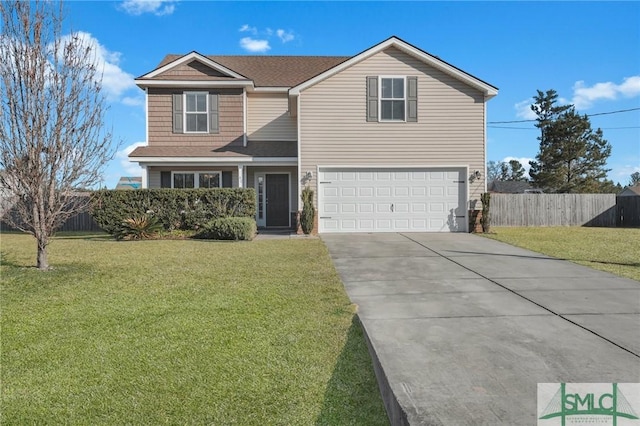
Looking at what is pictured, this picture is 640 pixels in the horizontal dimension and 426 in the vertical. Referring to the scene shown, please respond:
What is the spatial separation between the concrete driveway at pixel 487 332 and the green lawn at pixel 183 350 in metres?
0.33

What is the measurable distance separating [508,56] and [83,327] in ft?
50.8

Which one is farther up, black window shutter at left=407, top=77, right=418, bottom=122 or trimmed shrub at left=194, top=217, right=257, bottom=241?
black window shutter at left=407, top=77, right=418, bottom=122

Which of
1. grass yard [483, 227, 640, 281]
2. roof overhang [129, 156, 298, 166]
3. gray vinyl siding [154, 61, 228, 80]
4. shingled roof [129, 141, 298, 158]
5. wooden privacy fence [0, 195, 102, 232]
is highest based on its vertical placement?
gray vinyl siding [154, 61, 228, 80]

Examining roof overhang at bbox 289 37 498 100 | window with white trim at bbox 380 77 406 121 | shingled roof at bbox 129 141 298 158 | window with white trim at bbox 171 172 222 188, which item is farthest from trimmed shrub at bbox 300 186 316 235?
window with white trim at bbox 171 172 222 188

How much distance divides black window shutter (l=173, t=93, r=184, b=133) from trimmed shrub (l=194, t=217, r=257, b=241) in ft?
16.6

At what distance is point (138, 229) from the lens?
485 inches

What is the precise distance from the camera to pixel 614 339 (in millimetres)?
3859

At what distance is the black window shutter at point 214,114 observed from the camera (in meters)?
15.5

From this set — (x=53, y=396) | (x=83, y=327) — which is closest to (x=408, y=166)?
(x=83, y=327)

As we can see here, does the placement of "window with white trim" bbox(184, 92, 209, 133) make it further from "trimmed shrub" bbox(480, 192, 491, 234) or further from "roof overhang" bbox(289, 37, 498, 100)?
"trimmed shrub" bbox(480, 192, 491, 234)

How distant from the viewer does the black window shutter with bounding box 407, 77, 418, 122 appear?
1392 centimetres

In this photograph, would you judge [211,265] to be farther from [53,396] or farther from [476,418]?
[476,418]

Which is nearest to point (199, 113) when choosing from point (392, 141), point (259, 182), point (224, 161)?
point (224, 161)

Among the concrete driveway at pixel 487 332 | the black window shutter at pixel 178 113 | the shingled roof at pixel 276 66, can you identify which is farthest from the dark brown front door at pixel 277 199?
the concrete driveway at pixel 487 332
